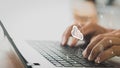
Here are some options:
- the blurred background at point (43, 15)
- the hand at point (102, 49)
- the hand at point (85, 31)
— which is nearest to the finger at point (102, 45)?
the hand at point (102, 49)

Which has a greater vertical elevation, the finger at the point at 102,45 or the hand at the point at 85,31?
the finger at the point at 102,45

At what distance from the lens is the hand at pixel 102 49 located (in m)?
0.53

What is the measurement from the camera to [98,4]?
183 cm

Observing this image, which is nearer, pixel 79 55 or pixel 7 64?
pixel 7 64

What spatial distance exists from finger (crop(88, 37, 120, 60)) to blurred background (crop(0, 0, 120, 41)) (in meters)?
0.58

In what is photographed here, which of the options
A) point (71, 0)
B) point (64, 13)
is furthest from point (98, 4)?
point (64, 13)

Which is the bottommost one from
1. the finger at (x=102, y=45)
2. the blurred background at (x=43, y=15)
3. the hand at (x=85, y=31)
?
the blurred background at (x=43, y=15)

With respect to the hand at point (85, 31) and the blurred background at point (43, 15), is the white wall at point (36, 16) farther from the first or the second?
the hand at point (85, 31)

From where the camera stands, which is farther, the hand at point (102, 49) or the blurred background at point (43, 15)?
the blurred background at point (43, 15)

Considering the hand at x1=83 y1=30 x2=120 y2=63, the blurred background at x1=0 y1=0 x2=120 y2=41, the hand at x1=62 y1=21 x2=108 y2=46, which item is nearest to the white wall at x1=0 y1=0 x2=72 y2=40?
the blurred background at x1=0 y1=0 x2=120 y2=41

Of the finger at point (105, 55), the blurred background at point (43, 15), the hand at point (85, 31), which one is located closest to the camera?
the finger at point (105, 55)

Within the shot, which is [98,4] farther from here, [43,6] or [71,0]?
[43,6]

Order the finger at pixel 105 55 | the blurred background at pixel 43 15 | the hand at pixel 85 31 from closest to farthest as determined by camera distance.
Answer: the finger at pixel 105 55 < the hand at pixel 85 31 < the blurred background at pixel 43 15

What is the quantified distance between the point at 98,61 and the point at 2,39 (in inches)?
10.0
